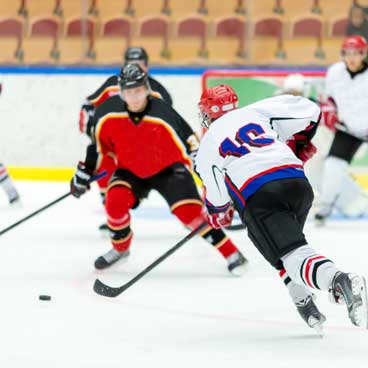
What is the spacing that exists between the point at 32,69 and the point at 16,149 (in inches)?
24.0

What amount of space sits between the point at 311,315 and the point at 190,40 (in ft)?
16.9

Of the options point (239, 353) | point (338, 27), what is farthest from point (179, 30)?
point (239, 353)

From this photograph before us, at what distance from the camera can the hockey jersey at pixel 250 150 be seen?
311 centimetres

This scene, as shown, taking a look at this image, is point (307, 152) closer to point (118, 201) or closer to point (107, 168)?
point (118, 201)

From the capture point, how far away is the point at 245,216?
3143mm

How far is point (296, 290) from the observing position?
127 inches

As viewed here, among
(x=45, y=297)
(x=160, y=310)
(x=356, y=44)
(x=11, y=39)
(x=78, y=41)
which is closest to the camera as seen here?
(x=160, y=310)

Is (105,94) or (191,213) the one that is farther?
(105,94)

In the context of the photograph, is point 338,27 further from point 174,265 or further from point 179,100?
point 174,265

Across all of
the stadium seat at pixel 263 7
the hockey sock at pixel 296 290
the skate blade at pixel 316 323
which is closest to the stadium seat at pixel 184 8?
the stadium seat at pixel 263 7

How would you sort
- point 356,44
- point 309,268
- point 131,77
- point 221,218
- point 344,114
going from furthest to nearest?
point 344,114 → point 356,44 → point 131,77 → point 221,218 → point 309,268

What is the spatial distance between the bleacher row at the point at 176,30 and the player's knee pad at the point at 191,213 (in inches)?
135

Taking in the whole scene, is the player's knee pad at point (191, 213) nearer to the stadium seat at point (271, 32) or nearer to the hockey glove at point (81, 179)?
the hockey glove at point (81, 179)

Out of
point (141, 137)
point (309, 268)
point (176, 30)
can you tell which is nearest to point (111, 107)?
point (141, 137)
